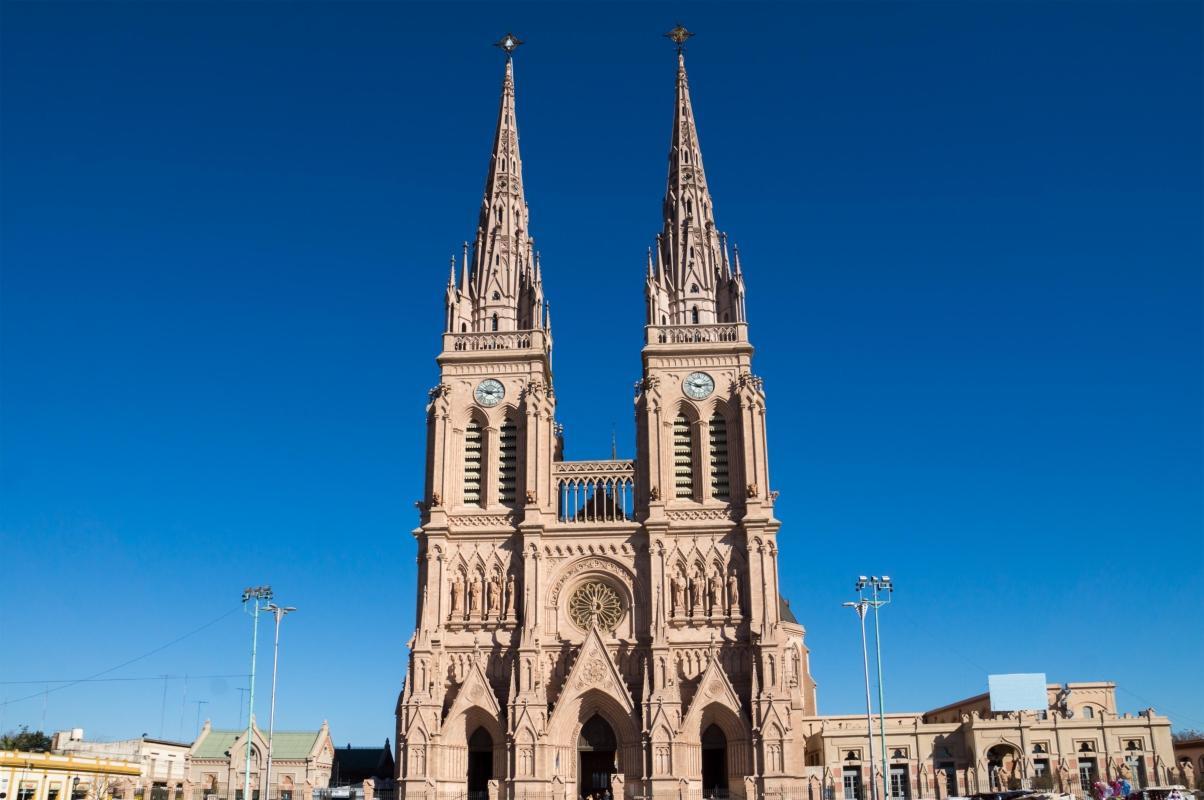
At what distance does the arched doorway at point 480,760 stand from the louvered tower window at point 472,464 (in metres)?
14.5

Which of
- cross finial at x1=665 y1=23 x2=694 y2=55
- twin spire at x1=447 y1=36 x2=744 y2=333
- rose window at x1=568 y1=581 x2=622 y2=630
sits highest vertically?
cross finial at x1=665 y1=23 x2=694 y2=55

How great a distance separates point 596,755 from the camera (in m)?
67.6

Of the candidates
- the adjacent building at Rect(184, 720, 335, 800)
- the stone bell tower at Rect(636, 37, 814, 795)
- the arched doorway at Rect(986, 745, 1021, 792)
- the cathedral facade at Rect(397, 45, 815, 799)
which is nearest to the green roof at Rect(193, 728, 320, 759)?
the adjacent building at Rect(184, 720, 335, 800)

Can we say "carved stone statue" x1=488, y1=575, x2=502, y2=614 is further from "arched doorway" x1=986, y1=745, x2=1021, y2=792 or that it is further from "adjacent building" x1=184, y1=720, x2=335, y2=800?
"arched doorway" x1=986, y1=745, x2=1021, y2=792

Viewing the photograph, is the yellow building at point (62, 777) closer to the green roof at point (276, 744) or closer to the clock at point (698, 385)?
the green roof at point (276, 744)

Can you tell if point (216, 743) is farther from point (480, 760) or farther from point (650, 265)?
point (650, 265)

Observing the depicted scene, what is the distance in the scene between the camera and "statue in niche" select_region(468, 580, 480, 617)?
6994 cm

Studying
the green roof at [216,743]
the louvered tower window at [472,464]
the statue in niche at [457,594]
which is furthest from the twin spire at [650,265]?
the green roof at [216,743]

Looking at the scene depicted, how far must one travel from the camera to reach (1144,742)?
230ft

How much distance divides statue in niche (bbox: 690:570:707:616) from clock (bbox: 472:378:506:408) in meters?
17.5

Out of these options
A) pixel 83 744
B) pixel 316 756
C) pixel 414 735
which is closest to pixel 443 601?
pixel 414 735

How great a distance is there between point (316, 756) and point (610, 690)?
27.3 meters

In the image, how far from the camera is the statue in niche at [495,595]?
6975 cm

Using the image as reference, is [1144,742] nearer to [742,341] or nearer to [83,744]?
[742,341]
